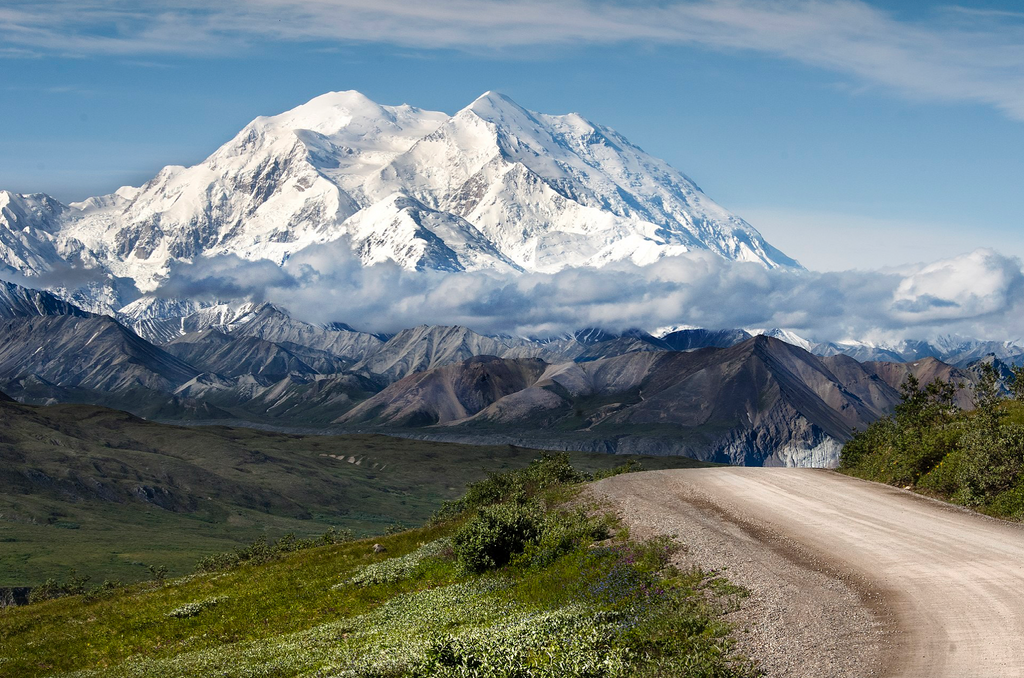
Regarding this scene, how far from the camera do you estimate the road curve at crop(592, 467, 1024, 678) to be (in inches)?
713

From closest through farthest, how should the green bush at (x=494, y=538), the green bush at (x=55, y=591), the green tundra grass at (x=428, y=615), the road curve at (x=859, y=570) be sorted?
the road curve at (x=859, y=570)
the green tundra grass at (x=428, y=615)
the green bush at (x=494, y=538)
the green bush at (x=55, y=591)

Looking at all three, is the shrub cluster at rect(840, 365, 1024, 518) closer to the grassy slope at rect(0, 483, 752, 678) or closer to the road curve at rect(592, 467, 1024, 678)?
the road curve at rect(592, 467, 1024, 678)

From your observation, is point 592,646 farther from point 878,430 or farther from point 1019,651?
point 878,430

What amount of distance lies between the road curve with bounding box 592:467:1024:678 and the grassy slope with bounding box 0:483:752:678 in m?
1.61

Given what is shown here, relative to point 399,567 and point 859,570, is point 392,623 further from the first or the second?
point 859,570

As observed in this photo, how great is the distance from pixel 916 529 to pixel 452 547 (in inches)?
549

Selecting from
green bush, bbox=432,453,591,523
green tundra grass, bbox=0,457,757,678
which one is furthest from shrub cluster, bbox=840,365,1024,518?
green bush, bbox=432,453,591,523

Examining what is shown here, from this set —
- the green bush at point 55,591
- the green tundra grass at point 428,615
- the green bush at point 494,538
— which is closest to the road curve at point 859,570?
the green tundra grass at point 428,615

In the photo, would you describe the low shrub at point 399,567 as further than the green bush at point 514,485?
No

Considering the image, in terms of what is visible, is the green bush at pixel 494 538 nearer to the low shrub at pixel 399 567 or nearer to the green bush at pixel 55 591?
the low shrub at pixel 399 567

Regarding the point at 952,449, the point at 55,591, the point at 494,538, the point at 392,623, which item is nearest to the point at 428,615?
the point at 392,623

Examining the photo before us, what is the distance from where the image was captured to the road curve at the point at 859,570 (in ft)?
59.4

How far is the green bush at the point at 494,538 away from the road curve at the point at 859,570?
341cm

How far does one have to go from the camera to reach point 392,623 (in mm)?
25453
